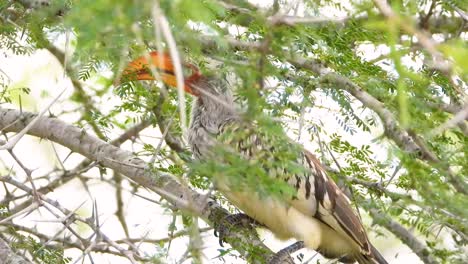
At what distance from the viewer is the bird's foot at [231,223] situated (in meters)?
3.83

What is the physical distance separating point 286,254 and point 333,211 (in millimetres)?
340

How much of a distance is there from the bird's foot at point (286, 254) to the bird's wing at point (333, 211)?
0.57ft

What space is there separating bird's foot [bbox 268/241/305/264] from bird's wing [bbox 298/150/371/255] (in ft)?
0.57

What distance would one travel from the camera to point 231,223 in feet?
12.6

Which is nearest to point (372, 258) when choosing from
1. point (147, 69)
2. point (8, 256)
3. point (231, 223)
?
point (231, 223)

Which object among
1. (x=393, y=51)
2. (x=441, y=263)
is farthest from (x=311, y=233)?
(x=393, y=51)

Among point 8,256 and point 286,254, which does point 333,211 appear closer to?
point 286,254

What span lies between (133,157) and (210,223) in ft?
1.76

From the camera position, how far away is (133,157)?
367cm

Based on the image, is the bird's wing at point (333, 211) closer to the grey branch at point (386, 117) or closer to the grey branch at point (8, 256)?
the grey branch at point (386, 117)

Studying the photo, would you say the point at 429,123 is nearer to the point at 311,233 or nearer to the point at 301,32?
the point at 301,32

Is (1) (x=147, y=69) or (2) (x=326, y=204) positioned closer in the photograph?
(1) (x=147, y=69)

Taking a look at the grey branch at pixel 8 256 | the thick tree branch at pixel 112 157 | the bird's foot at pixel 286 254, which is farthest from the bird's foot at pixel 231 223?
the grey branch at pixel 8 256

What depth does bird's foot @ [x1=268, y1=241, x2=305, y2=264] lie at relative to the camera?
354 cm
